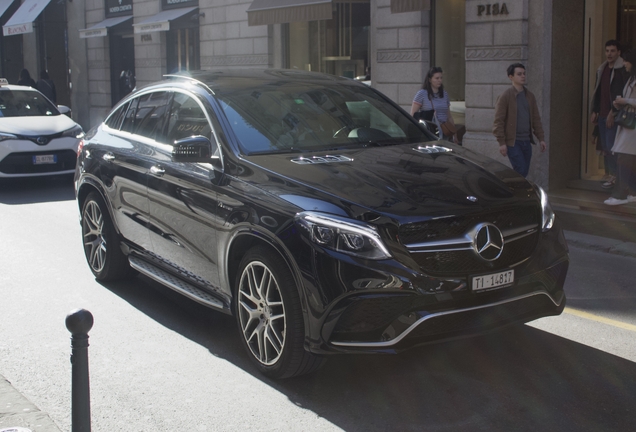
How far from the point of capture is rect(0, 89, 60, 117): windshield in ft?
47.5

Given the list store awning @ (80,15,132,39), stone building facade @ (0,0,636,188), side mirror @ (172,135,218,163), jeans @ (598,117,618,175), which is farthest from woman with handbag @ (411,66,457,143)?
store awning @ (80,15,132,39)

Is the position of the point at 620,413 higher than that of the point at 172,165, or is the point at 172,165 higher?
the point at 172,165

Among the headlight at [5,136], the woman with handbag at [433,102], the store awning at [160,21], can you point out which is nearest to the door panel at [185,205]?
the woman with handbag at [433,102]

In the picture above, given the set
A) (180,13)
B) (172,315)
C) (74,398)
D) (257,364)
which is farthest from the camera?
(180,13)

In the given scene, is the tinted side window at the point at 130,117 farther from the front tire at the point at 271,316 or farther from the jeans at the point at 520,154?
the jeans at the point at 520,154

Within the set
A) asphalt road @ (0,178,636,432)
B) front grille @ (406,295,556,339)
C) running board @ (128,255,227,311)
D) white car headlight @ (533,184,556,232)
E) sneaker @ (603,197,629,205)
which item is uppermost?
white car headlight @ (533,184,556,232)

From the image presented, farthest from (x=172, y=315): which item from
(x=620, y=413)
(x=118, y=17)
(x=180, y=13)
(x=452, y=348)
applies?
(x=118, y=17)

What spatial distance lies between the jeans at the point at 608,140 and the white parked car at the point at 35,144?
7.61 m

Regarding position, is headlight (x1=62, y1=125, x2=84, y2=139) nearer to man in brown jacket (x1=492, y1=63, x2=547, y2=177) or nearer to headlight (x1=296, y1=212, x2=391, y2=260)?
man in brown jacket (x1=492, y1=63, x2=547, y2=177)

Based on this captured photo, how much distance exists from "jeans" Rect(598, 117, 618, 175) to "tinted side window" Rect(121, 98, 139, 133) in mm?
7007

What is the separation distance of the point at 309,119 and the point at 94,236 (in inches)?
99.0

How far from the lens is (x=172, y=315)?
6316 mm

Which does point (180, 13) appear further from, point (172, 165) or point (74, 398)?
point (74, 398)

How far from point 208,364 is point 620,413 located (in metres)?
2.37
